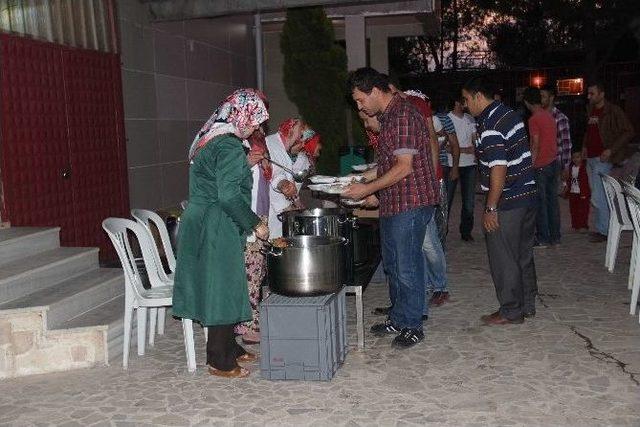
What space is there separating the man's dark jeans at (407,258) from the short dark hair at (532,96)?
327cm

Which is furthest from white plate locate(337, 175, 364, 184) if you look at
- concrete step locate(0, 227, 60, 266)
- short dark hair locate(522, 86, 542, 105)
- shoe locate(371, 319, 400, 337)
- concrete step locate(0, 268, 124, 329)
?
short dark hair locate(522, 86, 542, 105)

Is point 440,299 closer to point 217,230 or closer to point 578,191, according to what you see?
point 217,230

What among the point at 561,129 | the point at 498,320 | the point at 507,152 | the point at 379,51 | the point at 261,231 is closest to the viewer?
the point at 261,231

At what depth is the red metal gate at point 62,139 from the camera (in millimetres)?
5840

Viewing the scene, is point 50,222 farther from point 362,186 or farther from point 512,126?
point 512,126

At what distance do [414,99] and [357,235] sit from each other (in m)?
1.54

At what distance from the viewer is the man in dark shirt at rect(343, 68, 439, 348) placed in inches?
183

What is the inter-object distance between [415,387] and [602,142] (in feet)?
17.1

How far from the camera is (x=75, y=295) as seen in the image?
511 cm

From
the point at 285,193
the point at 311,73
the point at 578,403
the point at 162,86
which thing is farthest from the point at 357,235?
the point at 311,73

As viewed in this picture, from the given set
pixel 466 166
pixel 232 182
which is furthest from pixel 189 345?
pixel 466 166

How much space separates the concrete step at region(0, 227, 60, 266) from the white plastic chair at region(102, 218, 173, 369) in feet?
3.45

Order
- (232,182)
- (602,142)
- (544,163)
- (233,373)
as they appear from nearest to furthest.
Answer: (232,182) → (233,373) → (544,163) → (602,142)

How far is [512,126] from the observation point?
5.07 metres
